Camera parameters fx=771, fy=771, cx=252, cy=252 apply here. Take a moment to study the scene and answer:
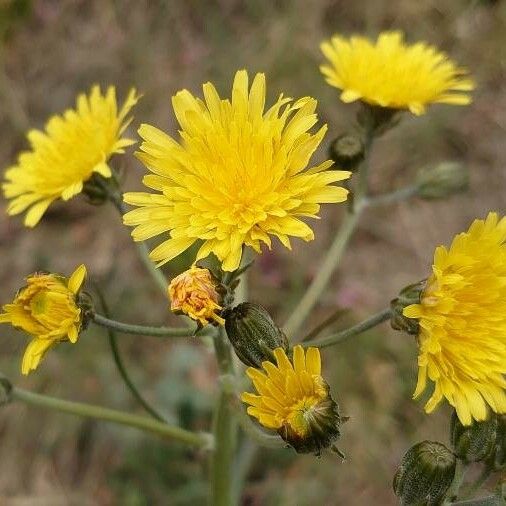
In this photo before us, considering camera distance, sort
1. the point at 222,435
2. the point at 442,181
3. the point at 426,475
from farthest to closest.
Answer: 1. the point at 442,181
2. the point at 222,435
3. the point at 426,475

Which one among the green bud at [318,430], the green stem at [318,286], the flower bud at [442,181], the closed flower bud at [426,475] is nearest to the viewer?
the green bud at [318,430]

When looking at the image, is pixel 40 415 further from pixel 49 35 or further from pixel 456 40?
pixel 456 40

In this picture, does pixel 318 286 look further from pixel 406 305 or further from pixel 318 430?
pixel 318 430

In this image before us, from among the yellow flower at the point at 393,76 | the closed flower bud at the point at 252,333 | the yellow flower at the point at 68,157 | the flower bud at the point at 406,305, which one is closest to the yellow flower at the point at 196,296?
the closed flower bud at the point at 252,333

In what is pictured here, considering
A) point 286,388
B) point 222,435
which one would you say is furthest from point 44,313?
point 222,435

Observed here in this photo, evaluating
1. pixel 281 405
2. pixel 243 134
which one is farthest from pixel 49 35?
pixel 281 405

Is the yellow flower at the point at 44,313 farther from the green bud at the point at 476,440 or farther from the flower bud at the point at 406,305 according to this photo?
the green bud at the point at 476,440

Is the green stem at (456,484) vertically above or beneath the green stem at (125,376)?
beneath
